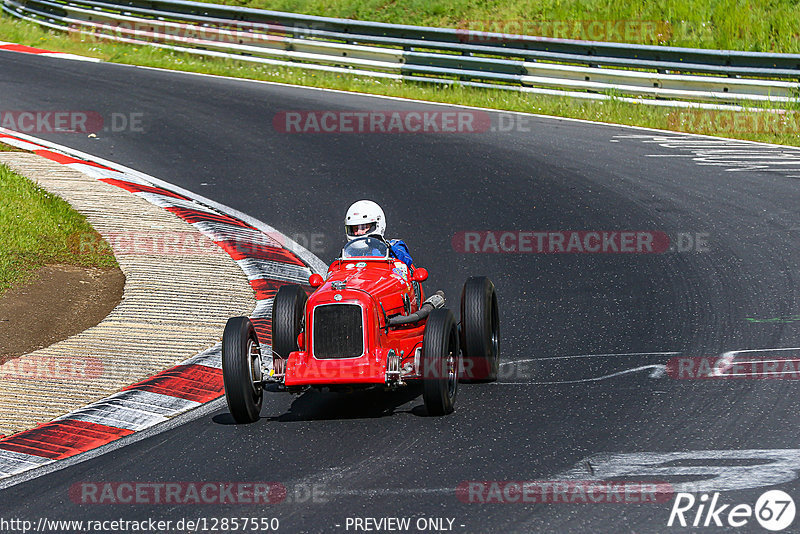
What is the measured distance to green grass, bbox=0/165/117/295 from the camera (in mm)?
10328

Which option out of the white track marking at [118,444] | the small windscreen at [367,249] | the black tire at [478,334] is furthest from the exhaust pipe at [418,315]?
the white track marking at [118,444]

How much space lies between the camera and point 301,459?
6.36m

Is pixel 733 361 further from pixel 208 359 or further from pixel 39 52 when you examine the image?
pixel 39 52

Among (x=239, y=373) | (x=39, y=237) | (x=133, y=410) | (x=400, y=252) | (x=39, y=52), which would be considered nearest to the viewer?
(x=239, y=373)

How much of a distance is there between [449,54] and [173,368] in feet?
40.2

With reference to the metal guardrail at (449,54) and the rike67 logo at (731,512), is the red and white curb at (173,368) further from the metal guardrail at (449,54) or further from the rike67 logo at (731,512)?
the metal guardrail at (449,54)

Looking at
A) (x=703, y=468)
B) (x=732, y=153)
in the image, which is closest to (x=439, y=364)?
(x=703, y=468)

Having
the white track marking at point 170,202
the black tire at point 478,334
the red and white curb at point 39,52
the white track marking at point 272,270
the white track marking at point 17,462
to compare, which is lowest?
the white track marking at point 17,462

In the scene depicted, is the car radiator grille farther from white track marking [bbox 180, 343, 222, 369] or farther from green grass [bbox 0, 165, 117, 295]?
green grass [bbox 0, 165, 117, 295]

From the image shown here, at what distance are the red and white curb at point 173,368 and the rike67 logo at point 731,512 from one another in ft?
11.7

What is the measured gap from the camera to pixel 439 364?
6789 mm

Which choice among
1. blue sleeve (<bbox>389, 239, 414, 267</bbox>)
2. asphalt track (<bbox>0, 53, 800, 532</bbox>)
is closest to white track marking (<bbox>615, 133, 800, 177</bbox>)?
asphalt track (<bbox>0, 53, 800, 532</bbox>)

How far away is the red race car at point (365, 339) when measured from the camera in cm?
691

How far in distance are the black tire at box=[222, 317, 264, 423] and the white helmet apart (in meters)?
1.30
